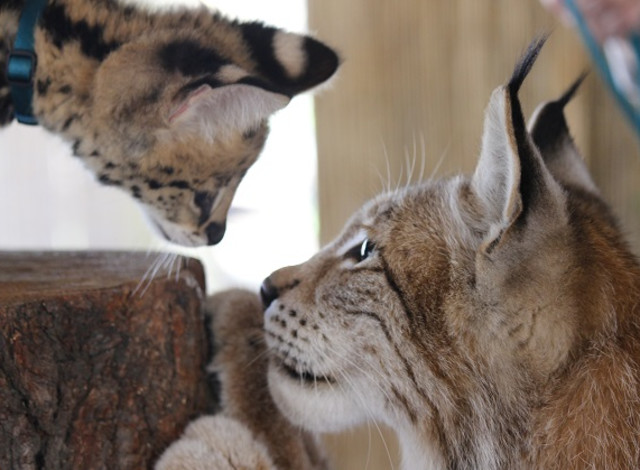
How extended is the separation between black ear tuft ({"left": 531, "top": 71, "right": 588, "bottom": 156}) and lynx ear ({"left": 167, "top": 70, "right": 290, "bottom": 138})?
0.50 m

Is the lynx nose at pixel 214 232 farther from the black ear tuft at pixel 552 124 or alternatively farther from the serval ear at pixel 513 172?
the serval ear at pixel 513 172

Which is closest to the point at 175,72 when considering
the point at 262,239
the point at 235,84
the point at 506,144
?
the point at 235,84

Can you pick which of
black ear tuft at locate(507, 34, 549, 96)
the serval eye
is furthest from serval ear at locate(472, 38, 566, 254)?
the serval eye

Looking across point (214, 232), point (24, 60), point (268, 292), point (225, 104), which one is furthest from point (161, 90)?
point (268, 292)

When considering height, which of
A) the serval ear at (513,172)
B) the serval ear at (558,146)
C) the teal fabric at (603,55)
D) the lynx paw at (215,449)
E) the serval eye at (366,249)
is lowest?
the lynx paw at (215,449)

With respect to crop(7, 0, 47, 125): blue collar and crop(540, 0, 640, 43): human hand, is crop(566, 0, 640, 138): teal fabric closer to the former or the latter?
crop(540, 0, 640, 43): human hand

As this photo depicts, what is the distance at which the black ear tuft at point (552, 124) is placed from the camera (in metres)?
1.39

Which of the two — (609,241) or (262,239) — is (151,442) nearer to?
(609,241)

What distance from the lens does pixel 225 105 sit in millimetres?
1648

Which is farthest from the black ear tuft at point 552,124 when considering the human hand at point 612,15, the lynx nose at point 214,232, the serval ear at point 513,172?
the lynx nose at point 214,232

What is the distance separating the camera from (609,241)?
1222mm

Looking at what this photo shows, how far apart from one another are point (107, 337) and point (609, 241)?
79 cm

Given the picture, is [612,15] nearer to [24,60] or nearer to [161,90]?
[161,90]

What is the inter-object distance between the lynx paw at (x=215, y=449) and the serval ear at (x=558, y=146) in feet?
2.36
